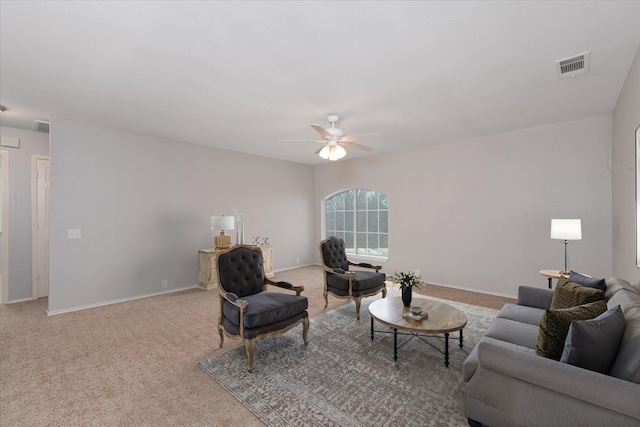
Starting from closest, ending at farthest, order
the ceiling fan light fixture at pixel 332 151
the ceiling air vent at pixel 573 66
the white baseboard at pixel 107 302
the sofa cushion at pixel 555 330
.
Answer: the sofa cushion at pixel 555 330 < the ceiling air vent at pixel 573 66 < the ceiling fan light fixture at pixel 332 151 < the white baseboard at pixel 107 302

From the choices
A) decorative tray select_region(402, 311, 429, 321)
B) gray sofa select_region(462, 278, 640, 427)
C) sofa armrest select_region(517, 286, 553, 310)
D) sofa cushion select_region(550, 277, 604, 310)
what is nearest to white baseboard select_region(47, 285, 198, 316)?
decorative tray select_region(402, 311, 429, 321)

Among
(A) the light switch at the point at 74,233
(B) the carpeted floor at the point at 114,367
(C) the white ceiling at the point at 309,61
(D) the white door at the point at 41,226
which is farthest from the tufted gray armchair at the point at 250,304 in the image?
(D) the white door at the point at 41,226

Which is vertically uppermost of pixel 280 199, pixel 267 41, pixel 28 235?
pixel 267 41

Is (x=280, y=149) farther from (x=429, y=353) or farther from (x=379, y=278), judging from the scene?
(x=429, y=353)

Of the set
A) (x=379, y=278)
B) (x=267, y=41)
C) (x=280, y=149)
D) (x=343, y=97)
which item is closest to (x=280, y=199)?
(x=280, y=149)

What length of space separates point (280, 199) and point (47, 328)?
445 centimetres

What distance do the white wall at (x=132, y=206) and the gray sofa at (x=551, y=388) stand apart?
15.7ft

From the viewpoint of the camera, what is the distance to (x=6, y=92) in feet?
10.2

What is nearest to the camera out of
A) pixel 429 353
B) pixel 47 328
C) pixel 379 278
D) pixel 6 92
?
pixel 429 353

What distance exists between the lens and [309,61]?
244 cm

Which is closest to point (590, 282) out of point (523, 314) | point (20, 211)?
point (523, 314)

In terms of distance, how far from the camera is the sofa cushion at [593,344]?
144 cm

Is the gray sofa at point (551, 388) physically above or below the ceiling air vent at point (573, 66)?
below

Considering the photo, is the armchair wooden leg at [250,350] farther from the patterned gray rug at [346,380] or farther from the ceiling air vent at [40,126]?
the ceiling air vent at [40,126]
